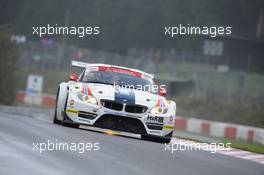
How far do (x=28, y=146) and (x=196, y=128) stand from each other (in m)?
19.5

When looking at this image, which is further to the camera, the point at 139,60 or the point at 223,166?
the point at 139,60

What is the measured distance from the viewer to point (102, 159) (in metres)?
10.1

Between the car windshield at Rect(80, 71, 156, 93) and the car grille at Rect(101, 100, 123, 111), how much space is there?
45.7 inches

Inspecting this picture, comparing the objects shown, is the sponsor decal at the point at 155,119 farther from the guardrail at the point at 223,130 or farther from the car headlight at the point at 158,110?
the guardrail at the point at 223,130

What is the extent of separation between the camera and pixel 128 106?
14.0m

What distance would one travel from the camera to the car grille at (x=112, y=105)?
46.0 ft

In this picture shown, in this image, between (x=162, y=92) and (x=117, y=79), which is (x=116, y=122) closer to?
(x=117, y=79)

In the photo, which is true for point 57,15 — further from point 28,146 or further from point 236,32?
point 28,146

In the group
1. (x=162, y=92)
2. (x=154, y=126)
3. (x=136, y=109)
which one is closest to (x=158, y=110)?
(x=154, y=126)

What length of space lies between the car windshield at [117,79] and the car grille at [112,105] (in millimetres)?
1161

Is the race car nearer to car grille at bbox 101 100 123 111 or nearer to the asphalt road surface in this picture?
car grille at bbox 101 100 123 111

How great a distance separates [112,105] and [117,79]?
1.40m

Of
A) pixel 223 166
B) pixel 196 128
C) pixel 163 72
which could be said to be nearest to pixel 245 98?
pixel 196 128

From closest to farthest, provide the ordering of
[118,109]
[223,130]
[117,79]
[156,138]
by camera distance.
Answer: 1. [118,109]
2. [156,138]
3. [117,79]
4. [223,130]
